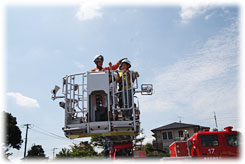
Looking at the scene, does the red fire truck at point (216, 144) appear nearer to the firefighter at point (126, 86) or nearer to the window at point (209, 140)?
the window at point (209, 140)

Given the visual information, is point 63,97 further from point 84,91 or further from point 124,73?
point 124,73

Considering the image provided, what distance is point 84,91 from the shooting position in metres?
8.09

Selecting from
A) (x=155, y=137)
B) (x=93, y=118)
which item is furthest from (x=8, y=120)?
(x=93, y=118)

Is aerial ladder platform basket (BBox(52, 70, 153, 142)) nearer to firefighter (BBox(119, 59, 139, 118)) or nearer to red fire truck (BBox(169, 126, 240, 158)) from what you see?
firefighter (BBox(119, 59, 139, 118))

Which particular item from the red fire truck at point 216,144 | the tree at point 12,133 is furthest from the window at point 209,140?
the tree at point 12,133

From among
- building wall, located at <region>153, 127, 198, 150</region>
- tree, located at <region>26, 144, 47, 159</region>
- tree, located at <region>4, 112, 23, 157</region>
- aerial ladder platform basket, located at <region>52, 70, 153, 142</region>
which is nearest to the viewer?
aerial ladder platform basket, located at <region>52, 70, 153, 142</region>

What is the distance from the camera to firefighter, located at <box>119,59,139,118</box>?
793cm

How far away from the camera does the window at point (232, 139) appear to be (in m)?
8.54

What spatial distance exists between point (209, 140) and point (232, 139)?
897 mm

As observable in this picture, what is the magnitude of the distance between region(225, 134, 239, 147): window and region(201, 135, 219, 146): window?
420 millimetres

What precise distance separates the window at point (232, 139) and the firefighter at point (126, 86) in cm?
421

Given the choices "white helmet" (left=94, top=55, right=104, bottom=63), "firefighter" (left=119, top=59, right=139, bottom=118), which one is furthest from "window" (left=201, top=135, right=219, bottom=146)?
"white helmet" (left=94, top=55, right=104, bottom=63)

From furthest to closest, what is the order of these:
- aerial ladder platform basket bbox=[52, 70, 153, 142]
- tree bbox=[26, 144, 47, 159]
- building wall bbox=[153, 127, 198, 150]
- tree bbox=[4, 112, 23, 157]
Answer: building wall bbox=[153, 127, 198, 150], tree bbox=[26, 144, 47, 159], tree bbox=[4, 112, 23, 157], aerial ladder platform basket bbox=[52, 70, 153, 142]

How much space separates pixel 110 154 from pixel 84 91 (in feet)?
8.87
